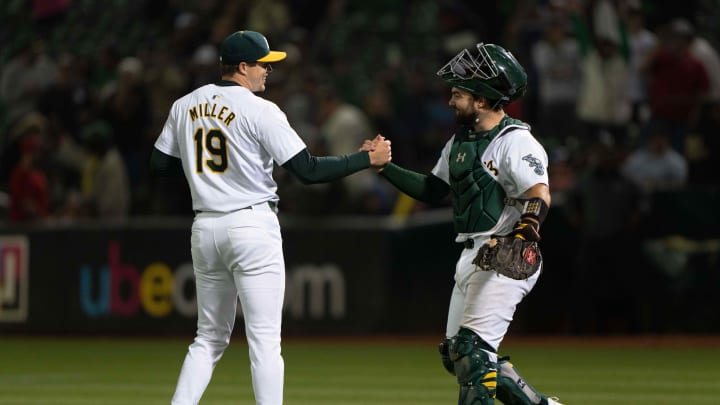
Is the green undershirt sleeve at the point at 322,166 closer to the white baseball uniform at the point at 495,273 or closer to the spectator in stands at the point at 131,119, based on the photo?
the white baseball uniform at the point at 495,273

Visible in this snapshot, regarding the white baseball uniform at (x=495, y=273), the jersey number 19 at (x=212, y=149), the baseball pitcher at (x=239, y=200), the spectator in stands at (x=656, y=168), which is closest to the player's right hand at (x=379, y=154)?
the baseball pitcher at (x=239, y=200)

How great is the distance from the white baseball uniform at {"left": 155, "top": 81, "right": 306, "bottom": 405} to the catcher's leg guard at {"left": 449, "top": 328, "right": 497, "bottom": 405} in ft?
3.24

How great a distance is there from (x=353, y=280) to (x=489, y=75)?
31.7 ft

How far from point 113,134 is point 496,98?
1201 centimetres

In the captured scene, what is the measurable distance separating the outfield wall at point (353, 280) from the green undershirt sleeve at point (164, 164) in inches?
355

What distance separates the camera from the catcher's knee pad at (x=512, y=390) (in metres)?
7.18

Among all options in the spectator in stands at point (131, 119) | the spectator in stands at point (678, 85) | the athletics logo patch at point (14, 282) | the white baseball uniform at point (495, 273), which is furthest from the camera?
the spectator in stands at point (131, 119)

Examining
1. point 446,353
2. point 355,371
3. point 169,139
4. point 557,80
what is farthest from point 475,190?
point 557,80

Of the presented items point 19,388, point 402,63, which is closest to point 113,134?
point 402,63

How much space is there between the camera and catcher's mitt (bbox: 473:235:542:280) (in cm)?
686

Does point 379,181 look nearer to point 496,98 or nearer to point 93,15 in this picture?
point 93,15

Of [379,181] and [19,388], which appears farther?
[379,181]

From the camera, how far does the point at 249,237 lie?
727 cm

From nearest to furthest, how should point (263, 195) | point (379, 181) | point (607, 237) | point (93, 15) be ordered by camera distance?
point (263, 195)
point (607, 237)
point (379, 181)
point (93, 15)
